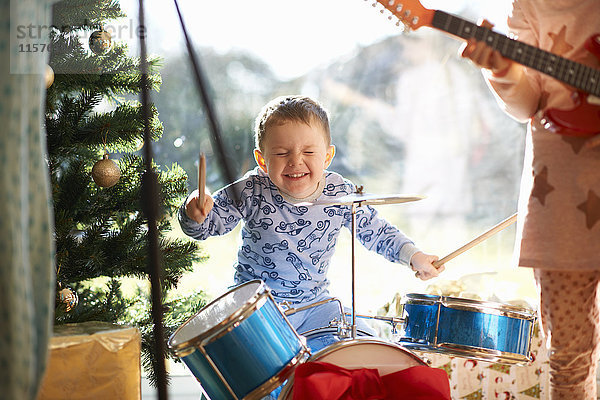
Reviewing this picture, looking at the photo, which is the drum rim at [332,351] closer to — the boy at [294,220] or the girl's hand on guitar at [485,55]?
the boy at [294,220]

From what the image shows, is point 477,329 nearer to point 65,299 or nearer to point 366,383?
point 366,383

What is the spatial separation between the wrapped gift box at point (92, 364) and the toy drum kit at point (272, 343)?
0.14 meters

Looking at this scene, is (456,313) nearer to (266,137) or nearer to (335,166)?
(266,137)

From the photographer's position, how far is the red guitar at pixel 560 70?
1095 mm

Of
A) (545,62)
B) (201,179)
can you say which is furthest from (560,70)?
(201,179)

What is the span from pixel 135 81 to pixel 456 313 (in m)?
1.09

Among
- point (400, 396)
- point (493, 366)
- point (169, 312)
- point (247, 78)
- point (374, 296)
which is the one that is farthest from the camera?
point (374, 296)

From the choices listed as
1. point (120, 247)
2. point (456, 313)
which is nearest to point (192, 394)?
point (120, 247)

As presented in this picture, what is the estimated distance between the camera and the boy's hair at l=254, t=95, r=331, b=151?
1720 millimetres

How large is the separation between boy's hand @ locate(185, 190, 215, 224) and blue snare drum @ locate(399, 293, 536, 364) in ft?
2.01

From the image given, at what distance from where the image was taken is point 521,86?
1.17m

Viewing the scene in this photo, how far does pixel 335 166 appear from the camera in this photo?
2.98 metres

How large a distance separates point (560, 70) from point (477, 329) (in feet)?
2.36

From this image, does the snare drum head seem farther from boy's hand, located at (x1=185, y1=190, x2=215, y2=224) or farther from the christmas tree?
the christmas tree
